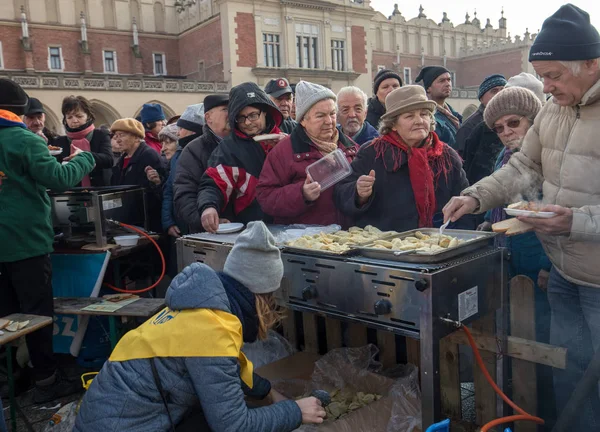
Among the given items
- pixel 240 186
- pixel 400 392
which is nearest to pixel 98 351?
pixel 240 186

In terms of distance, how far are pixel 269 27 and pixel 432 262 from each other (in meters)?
30.4

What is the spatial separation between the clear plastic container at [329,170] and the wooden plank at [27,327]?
182cm

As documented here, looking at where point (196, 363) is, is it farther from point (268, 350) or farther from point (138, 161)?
point (138, 161)

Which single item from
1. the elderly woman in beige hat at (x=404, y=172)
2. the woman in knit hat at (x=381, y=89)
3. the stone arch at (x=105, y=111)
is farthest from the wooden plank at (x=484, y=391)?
the stone arch at (x=105, y=111)

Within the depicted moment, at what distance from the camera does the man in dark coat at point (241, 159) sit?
11.6 feet

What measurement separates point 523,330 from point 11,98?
3.45 m

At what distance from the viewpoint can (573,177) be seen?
2090 millimetres

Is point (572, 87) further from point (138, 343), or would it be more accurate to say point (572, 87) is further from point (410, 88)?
point (138, 343)

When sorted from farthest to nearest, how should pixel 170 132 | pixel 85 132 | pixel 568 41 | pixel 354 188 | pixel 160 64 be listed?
1. pixel 160 64
2. pixel 170 132
3. pixel 85 132
4. pixel 354 188
5. pixel 568 41

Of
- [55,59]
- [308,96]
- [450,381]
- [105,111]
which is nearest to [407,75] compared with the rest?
[55,59]

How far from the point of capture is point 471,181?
13.8ft

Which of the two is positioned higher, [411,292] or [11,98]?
[11,98]

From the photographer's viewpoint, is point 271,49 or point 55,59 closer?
point 55,59

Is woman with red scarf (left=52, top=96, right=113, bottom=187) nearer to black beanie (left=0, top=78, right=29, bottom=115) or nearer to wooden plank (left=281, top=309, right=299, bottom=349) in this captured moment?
black beanie (left=0, top=78, right=29, bottom=115)
